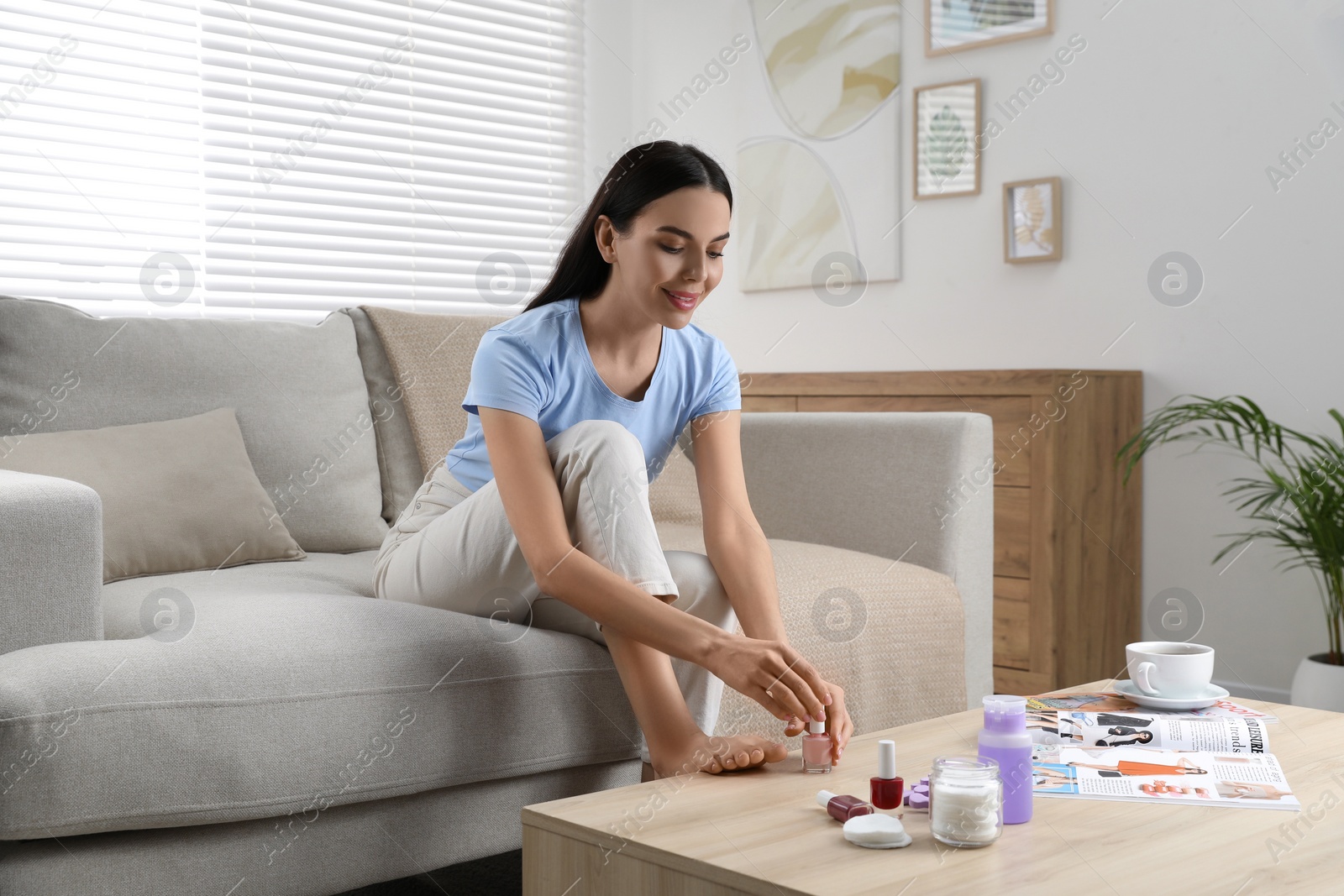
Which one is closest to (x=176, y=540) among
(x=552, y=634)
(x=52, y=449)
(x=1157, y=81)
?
(x=52, y=449)

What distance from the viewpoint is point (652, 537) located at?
55.9 inches

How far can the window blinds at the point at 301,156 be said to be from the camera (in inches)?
116

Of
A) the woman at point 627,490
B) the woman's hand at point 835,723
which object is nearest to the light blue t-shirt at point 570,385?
the woman at point 627,490

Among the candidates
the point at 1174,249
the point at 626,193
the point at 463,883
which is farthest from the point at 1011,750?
the point at 1174,249

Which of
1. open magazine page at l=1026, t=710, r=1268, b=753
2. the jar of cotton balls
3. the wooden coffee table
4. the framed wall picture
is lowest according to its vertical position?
open magazine page at l=1026, t=710, r=1268, b=753

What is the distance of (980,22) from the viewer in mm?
3238

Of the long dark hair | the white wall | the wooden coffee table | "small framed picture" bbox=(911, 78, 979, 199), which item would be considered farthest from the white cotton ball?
"small framed picture" bbox=(911, 78, 979, 199)

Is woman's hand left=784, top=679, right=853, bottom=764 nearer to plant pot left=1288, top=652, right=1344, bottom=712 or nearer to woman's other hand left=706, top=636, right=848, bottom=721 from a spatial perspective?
woman's other hand left=706, top=636, right=848, bottom=721

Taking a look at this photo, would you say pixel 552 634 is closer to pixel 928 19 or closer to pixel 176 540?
pixel 176 540

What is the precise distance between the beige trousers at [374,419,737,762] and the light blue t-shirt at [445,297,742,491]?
66 mm

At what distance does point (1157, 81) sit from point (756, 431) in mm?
1476

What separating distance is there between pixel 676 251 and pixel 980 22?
6.80 ft

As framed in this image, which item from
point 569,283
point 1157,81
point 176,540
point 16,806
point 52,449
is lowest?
point 16,806

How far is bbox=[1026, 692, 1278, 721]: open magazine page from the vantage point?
136 cm
